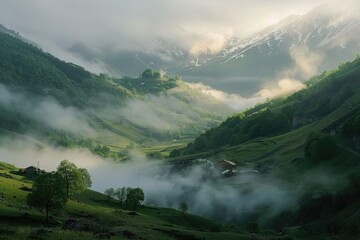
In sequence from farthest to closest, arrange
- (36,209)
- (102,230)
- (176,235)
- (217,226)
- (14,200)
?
(217,226) < (14,200) < (36,209) < (176,235) < (102,230)

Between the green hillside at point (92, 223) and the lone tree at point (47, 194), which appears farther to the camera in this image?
the lone tree at point (47, 194)

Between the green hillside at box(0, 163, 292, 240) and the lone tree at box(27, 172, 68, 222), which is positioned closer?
the green hillside at box(0, 163, 292, 240)

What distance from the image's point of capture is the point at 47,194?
94.1 m

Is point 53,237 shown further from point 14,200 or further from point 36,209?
point 14,200

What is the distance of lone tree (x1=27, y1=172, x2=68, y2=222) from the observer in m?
94.2

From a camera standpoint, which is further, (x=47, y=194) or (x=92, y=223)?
(x=47, y=194)

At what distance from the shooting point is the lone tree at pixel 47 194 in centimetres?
9419

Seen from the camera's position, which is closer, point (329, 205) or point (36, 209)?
point (36, 209)

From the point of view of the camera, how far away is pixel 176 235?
88.0m

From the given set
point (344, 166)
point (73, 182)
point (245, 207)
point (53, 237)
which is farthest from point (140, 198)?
point (53, 237)

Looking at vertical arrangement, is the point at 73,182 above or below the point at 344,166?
below

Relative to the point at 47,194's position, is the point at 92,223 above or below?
below

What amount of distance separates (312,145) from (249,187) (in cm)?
3278

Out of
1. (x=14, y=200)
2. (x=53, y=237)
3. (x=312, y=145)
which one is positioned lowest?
(x=53, y=237)
